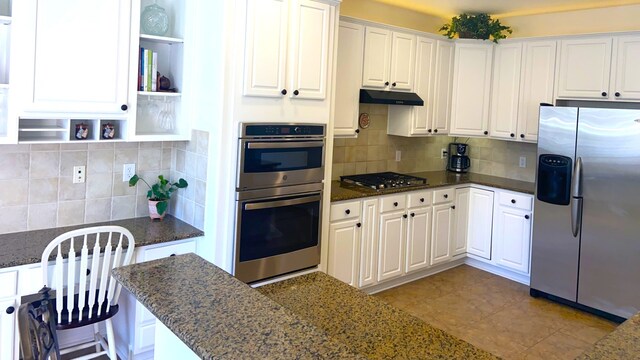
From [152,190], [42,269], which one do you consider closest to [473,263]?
[152,190]

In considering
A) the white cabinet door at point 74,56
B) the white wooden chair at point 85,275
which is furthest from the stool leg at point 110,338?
the white cabinet door at point 74,56

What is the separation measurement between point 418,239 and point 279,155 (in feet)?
6.27

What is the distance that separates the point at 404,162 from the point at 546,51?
170cm

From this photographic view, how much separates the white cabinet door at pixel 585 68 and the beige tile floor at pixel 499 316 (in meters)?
1.87

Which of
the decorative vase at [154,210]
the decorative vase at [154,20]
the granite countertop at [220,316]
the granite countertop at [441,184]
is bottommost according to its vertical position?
the decorative vase at [154,210]

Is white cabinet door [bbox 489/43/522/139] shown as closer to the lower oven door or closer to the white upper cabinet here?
the white upper cabinet

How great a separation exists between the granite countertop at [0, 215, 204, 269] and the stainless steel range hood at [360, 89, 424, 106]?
73.0 inches

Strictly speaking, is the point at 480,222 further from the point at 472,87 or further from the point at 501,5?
the point at 501,5

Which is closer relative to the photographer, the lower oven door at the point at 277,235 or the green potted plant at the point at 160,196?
the lower oven door at the point at 277,235

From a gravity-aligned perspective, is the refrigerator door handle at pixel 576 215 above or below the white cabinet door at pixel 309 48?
below

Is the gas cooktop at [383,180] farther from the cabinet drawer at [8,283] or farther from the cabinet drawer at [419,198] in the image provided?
the cabinet drawer at [8,283]

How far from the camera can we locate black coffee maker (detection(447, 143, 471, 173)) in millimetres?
5332

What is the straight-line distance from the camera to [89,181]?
2982mm

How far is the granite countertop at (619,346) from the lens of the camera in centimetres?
123
